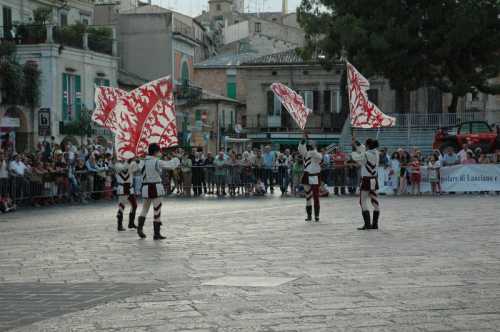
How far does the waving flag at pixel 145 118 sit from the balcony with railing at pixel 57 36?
23.7 m

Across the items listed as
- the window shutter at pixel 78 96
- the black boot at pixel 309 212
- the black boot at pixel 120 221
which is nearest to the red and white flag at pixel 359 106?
the black boot at pixel 309 212

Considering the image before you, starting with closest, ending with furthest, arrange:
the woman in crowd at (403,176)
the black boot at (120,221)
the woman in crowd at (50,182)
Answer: the black boot at (120,221), the woman in crowd at (50,182), the woman in crowd at (403,176)

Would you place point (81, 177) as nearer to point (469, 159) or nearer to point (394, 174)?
point (394, 174)

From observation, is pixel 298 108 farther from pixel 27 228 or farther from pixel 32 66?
pixel 32 66

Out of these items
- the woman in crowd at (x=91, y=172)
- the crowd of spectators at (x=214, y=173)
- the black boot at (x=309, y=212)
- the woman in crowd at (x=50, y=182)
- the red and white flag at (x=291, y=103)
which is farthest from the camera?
the woman in crowd at (x=91, y=172)

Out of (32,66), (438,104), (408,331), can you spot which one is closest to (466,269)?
(408,331)

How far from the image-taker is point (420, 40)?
1855 inches

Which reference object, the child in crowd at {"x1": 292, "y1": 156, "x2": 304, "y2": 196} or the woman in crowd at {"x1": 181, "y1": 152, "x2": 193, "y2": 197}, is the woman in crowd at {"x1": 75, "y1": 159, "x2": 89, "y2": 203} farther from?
the child in crowd at {"x1": 292, "y1": 156, "x2": 304, "y2": 196}

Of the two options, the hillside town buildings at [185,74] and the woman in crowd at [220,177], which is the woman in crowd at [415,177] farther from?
the hillside town buildings at [185,74]

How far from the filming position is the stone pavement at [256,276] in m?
8.49

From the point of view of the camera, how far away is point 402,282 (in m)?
10.6

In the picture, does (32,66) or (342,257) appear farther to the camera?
(32,66)

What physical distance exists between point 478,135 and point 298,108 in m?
19.5

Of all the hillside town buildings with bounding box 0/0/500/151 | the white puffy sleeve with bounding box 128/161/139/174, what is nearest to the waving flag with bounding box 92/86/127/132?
the hillside town buildings with bounding box 0/0/500/151
